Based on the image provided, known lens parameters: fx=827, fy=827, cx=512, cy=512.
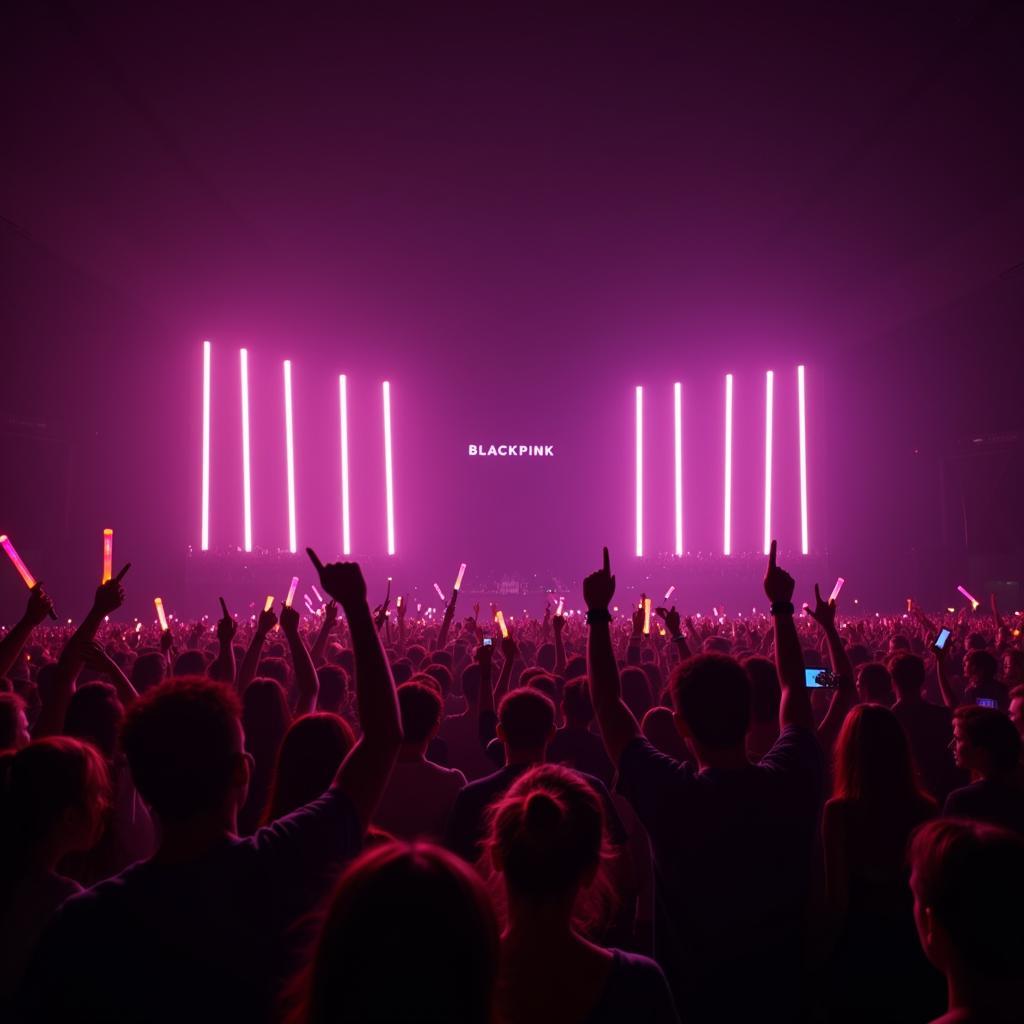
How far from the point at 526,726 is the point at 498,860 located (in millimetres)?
1628

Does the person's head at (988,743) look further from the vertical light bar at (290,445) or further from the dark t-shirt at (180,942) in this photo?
the vertical light bar at (290,445)

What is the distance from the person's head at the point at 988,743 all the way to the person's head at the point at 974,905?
1759 mm

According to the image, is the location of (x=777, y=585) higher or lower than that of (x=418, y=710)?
higher

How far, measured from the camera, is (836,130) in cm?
1452

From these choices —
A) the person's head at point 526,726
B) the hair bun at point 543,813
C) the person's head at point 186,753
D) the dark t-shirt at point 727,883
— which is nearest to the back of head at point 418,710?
the person's head at point 526,726

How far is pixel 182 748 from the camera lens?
184cm

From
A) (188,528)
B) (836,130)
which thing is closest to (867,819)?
(836,130)

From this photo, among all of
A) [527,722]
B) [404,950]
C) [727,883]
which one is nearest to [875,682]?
→ [527,722]

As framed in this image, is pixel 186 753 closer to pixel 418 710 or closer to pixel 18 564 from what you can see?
pixel 418 710

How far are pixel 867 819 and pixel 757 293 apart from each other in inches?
842

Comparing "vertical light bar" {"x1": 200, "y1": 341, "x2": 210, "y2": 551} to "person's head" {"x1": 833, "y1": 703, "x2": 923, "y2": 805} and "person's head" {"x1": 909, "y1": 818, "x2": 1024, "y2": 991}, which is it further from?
"person's head" {"x1": 909, "y1": 818, "x2": 1024, "y2": 991}

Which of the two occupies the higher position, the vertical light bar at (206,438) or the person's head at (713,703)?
the vertical light bar at (206,438)

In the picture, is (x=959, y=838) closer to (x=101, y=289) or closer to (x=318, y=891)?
(x=318, y=891)

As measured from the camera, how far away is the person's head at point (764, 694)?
3.95 meters
